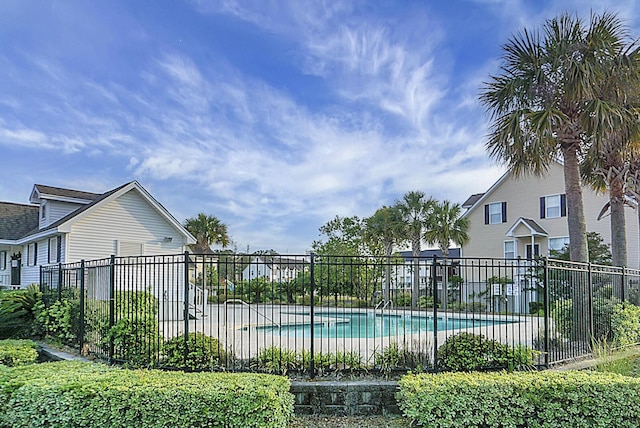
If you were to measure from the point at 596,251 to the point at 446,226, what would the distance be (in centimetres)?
713

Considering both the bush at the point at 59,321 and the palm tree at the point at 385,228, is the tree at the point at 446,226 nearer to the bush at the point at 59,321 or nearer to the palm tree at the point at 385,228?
the palm tree at the point at 385,228

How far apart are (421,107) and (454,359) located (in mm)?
8497

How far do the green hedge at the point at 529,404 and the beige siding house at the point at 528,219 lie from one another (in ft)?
56.6

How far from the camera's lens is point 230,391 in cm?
500

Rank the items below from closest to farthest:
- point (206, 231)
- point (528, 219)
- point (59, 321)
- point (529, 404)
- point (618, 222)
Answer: point (529, 404) < point (59, 321) < point (618, 222) < point (528, 219) < point (206, 231)

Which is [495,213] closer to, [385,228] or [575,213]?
[385,228]

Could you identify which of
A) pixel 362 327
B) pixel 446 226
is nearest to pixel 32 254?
pixel 362 327

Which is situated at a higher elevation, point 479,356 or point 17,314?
point 17,314

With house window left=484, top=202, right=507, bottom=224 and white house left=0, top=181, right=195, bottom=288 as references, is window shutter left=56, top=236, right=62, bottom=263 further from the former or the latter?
house window left=484, top=202, right=507, bottom=224

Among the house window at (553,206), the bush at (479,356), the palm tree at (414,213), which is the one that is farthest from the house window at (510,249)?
the bush at (479,356)

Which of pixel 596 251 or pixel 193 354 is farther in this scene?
pixel 596 251

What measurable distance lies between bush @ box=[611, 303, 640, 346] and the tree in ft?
49.8

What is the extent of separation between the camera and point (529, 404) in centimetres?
530

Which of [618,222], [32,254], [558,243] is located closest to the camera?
[618,222]
